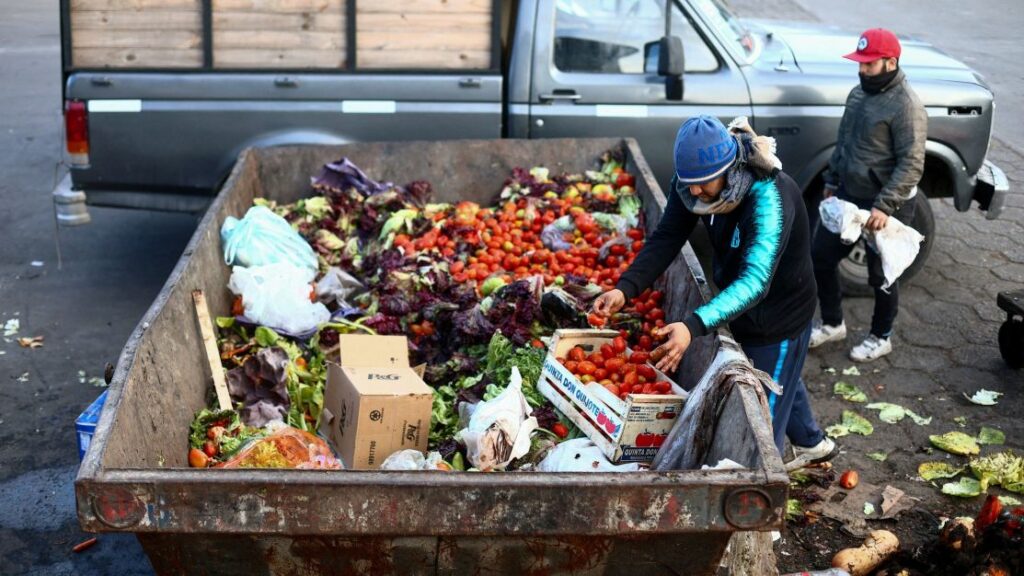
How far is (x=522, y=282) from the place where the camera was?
5992 millimetres

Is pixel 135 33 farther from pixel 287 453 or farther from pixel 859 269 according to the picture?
pixel 859 269

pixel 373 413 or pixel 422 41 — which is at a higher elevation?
pixel 422 41

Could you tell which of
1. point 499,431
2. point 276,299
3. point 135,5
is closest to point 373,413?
point 499,431

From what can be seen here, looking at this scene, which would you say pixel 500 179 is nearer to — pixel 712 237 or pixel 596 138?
pixel 596 138

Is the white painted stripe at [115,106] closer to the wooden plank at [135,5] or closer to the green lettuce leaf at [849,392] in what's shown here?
the wooden plank at [135,5]

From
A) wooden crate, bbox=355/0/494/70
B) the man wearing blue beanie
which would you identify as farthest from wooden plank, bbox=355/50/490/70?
the man wearing blue beanie

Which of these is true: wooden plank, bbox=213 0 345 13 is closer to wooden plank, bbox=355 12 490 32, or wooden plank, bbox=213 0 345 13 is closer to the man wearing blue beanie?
wooden plank, bbox=355 12 490 32

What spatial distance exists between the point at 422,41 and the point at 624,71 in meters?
1.58

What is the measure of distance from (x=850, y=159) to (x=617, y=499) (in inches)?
168

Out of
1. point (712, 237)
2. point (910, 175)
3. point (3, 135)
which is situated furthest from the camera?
point (3, 135)

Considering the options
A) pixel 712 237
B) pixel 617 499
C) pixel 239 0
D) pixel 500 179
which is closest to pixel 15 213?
pixel 239 0

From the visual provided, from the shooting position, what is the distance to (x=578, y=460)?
4414 mm

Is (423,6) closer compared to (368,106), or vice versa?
(423,6)

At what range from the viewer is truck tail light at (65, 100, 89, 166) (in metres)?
7.24
